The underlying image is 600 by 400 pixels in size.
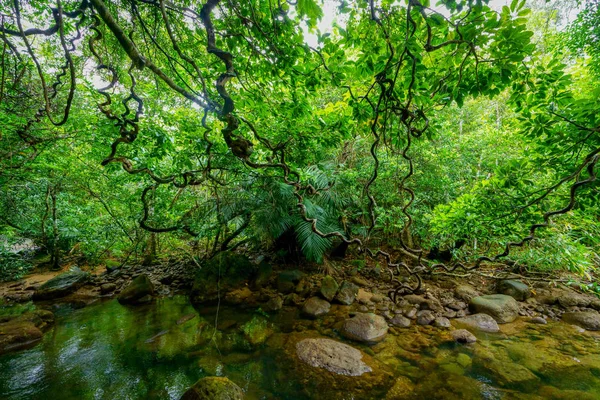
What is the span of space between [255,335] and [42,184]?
5.82 metres

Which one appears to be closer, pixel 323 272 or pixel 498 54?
pixel 498 54

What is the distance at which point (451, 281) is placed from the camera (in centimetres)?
543

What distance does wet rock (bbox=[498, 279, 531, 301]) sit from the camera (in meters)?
4.70

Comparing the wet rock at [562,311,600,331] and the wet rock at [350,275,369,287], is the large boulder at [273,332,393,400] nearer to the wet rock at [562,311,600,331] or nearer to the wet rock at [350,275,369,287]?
the wet rock at [350,275,369,287]

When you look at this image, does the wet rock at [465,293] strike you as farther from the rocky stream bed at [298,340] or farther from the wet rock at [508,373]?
the wet rock at [508,373]

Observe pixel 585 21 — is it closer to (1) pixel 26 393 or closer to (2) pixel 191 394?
(2) pixel 191 394

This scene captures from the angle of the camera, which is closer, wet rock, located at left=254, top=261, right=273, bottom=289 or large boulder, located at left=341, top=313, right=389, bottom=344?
→ large boulder, located at left=341, top=313, right=389, bottom=344

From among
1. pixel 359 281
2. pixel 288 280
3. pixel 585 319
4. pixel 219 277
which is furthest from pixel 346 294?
pixel 585 319

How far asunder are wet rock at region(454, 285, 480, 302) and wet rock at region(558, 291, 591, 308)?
1258 mm

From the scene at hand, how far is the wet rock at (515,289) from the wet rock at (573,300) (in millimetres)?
433

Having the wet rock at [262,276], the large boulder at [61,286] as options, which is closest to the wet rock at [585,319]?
the wet rock at [262,276]

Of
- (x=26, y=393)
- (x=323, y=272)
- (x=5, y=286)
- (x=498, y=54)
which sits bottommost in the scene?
(x=5, y=286)

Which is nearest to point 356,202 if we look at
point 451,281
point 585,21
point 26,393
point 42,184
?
point 451,281

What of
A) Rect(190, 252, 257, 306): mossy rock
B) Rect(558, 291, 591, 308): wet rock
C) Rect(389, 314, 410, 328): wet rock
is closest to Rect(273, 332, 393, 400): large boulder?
Rect(389, 314, 410, 328): wet rock
